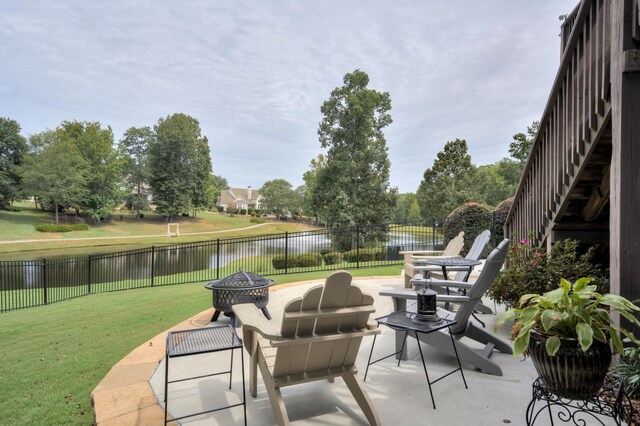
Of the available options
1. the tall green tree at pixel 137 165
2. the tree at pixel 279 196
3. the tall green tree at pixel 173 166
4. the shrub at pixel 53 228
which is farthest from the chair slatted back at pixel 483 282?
the tree at pixel 279 196

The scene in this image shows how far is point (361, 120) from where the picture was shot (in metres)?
21.2

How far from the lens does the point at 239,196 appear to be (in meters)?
78.2

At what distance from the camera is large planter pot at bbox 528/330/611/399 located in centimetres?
155

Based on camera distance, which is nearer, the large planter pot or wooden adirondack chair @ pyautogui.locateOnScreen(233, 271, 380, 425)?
the large planter pot

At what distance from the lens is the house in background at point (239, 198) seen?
75.2m

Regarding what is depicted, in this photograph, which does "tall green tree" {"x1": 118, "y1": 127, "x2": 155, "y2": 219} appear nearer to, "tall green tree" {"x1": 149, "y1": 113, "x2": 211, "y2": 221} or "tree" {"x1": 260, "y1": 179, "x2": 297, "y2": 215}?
"tall green tree" {"x1": 149, "y1": 113, "x2": 211, "y2": 221}

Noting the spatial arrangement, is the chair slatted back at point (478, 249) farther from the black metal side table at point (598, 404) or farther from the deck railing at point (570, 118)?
the black metal side table at point (598, 404)

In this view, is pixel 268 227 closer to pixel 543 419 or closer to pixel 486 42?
pixel 486 42

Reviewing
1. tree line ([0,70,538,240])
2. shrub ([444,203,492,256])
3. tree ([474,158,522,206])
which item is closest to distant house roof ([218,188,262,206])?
tree line ([0,70,538,240])

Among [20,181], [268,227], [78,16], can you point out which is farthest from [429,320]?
[20,181]

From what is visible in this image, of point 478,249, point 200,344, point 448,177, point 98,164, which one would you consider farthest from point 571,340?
point 98,164

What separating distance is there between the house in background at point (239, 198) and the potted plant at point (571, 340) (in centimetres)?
7332

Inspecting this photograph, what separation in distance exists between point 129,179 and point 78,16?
114 feet

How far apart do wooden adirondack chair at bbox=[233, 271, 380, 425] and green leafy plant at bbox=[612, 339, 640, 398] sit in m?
1.42
